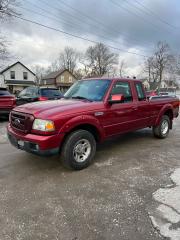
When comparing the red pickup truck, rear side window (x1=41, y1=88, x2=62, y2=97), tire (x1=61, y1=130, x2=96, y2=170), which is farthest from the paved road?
rear side window (x1=41, y1=88, x2=62, y2=97)

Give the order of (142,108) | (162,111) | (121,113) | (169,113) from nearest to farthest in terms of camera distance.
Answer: (121,113) < (142,108) < (162,111) < (169,113)

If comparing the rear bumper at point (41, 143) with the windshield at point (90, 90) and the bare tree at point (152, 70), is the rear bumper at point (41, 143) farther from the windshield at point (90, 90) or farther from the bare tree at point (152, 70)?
the bare tree at point (152, 70)

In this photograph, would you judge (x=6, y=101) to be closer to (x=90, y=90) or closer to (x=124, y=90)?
(x=90, y=90)

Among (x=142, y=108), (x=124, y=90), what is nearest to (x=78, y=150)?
(x=124, y=90)

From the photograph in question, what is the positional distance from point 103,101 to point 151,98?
2.19 m

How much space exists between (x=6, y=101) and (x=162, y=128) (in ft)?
23.0

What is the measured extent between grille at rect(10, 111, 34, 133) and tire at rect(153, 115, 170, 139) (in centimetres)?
421

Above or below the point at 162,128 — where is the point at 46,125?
above

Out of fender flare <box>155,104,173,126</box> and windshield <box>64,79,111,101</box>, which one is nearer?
windshield <box>64,79,111,101</box>

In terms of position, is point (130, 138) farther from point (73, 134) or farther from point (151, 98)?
point (73, 134)

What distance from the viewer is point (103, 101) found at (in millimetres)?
4438

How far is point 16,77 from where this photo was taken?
42.8m

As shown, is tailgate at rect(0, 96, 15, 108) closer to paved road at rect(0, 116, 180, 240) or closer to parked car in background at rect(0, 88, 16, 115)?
parked car in background at rect(0, 88, 16, 115)

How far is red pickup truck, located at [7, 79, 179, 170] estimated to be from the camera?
3.58 meters
